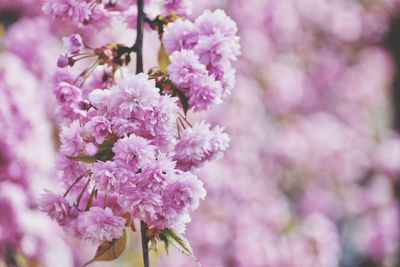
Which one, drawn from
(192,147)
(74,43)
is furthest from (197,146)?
(74,43)

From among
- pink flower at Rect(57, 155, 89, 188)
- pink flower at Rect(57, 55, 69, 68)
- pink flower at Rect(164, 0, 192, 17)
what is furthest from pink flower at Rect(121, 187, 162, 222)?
pink flower at Rect(164, 0, 192, 17)

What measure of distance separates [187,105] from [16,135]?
223 cm

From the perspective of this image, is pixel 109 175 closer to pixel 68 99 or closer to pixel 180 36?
pixel 68 99

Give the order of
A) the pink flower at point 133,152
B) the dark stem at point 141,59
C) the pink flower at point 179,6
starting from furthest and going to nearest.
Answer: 1. the pink flower at point 179,6
2. the dark stem at point 141,59
3. the pink flower at point 133,152

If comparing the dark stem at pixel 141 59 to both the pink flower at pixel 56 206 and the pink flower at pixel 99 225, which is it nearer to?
the pink flower at pixel 99 225

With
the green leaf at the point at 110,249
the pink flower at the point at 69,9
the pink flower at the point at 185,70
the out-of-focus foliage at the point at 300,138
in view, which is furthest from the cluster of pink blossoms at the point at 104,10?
the out-of-focus foliage at the point at 300,138

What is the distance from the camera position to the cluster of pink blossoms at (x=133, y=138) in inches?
72.2

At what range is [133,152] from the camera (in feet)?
5.93

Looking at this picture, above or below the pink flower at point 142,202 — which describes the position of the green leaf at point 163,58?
above

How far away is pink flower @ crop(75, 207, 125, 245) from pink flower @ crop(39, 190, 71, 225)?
61mm

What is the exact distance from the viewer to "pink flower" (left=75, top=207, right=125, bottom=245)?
196cm

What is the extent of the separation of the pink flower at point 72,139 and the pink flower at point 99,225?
164mm

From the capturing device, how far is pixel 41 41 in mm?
5480

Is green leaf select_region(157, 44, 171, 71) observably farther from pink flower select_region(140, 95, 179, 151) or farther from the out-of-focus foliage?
the out-of-focus foliage
